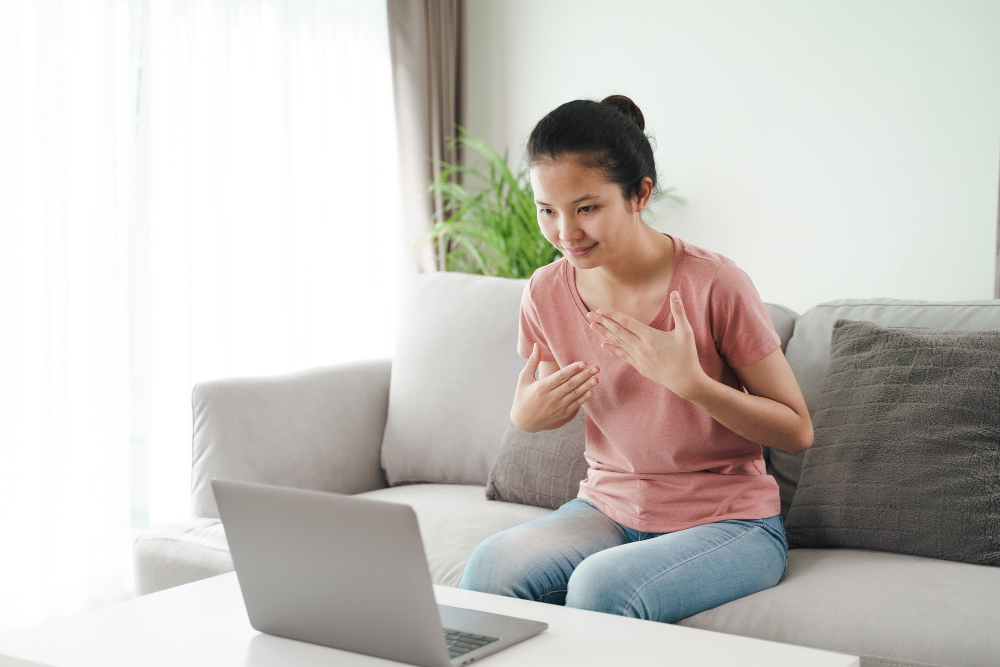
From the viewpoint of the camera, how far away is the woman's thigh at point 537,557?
50.5 inches

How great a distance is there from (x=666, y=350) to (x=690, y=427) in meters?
0.19

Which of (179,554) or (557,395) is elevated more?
(557,395)

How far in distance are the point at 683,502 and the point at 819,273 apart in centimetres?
157

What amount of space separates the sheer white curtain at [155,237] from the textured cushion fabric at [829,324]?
173 centimetres

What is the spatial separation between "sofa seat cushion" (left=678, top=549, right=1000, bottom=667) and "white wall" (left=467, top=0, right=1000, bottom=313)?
4.58 ft

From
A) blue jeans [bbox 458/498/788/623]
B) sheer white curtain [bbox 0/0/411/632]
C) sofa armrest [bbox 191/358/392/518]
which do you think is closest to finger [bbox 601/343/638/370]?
blue jeans [bbox 458/498/788/623]

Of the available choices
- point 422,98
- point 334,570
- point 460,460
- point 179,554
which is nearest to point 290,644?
point 334,570

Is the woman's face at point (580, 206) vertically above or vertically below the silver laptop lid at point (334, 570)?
above

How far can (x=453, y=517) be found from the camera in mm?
1802

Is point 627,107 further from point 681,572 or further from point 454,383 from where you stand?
point 454,383

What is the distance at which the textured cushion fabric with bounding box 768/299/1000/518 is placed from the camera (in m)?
1.66

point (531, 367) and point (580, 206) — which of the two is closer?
point (580, 206)

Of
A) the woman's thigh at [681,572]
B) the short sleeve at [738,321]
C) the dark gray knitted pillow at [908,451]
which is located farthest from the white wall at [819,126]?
the woman's thigh at [681,572]

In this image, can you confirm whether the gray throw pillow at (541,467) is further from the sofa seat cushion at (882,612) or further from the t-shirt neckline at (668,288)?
the sofa seat cushion at (882,612)
